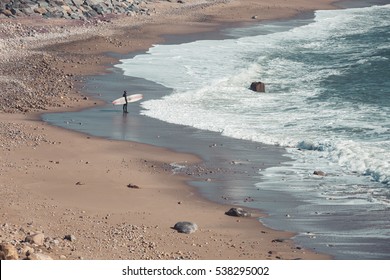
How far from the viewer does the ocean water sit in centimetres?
2198

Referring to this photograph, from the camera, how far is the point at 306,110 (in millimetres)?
36562

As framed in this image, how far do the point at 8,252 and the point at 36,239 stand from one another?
6.37 ft

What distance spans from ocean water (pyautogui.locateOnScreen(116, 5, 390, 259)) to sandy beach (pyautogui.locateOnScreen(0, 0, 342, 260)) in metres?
1.82

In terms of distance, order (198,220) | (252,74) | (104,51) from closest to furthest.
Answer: (198,220), (252,74), (104,51)

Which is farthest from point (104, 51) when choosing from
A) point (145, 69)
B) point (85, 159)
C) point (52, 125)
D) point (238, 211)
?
point (238, 211)

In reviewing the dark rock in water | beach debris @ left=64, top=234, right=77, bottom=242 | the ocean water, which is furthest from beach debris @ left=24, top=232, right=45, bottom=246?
the ocean water

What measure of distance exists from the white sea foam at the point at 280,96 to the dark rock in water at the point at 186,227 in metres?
7.03

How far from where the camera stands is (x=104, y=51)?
2053 inches

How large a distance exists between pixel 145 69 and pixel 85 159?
19.9m

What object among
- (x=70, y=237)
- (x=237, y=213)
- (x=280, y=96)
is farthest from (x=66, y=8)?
(x=70, y=237)

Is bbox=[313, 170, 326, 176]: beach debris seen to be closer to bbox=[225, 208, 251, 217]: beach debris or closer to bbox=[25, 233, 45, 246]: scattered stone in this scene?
bbox=[225, 208, 251, 217]: beach debris

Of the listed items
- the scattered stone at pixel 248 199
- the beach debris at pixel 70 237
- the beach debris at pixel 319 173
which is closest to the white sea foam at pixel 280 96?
the beach debris at pixel 319 173
